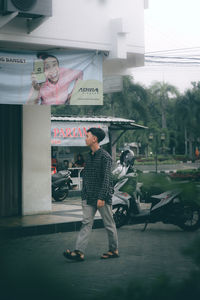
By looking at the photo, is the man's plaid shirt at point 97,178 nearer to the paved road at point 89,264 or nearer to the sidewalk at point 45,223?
the paved road at point 89,264

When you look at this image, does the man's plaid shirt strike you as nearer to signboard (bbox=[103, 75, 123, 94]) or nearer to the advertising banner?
the advertising banner

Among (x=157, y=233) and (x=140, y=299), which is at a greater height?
(x=140, y=299)

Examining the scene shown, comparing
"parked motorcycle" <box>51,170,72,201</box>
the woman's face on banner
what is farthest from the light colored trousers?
"parked motorcycle" <box>51,170,72,201</box>

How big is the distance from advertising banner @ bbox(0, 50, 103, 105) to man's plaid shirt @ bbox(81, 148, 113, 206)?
317cm

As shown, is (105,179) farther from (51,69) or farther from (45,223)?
(51,69)

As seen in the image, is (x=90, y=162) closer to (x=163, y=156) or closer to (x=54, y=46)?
(x=54, y=46)

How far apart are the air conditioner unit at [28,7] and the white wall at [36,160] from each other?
220cm

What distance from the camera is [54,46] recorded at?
949cm

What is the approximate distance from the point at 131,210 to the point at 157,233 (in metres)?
0.63

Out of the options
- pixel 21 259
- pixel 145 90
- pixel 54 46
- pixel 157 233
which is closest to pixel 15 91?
pixel 54 46

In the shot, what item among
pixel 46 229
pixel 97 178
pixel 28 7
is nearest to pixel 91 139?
pixel 97 178

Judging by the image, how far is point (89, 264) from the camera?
19.5 ft

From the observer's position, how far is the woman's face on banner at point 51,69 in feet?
30.4

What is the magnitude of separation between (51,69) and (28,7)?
1.39 metres
